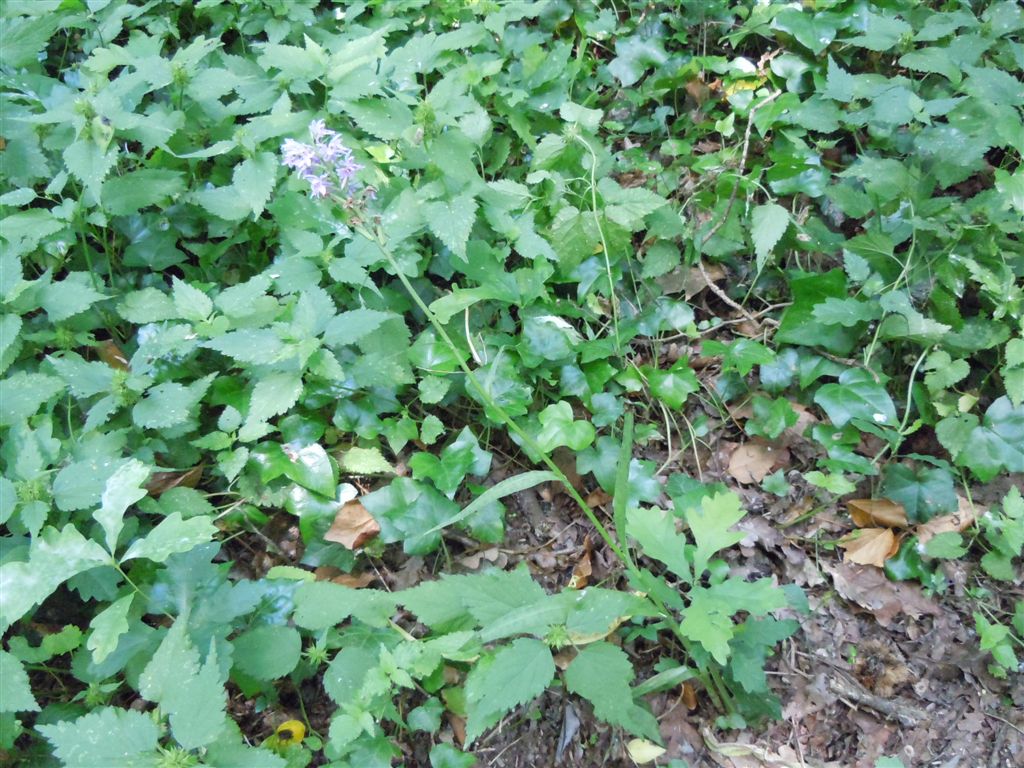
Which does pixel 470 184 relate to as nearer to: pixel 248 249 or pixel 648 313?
pixel 648 313

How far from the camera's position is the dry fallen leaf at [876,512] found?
2.44 meters

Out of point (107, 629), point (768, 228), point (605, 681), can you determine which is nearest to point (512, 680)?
point (605, 681)

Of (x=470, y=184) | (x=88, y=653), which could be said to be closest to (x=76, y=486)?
(x=88, y=653)

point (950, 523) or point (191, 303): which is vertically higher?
point (191, 303)

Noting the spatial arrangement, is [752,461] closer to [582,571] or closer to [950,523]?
[950,523]

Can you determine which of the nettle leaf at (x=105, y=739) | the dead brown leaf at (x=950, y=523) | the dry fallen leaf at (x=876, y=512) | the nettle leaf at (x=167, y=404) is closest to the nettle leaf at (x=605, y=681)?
the nettle leaf at (x=105, y=739)

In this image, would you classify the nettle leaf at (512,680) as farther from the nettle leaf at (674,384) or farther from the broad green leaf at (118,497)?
the nettle leaf at (674,384)

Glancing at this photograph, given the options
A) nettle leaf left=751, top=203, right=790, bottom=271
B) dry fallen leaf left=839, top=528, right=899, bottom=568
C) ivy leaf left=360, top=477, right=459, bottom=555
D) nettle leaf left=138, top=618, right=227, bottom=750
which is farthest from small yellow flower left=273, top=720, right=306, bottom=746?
nettle leaf left=751, top=203, right=790, bottom=271

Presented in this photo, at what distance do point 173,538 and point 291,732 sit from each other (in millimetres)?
753

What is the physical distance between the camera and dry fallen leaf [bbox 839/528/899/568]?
239 centimetres

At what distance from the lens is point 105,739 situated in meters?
1.66

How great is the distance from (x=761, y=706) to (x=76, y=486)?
223cm

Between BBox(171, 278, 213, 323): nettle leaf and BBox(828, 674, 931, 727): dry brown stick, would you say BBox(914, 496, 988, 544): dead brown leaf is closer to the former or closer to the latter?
BBox(828, 674, 931, 727): dry brown stick

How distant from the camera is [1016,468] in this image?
237 centimetres
